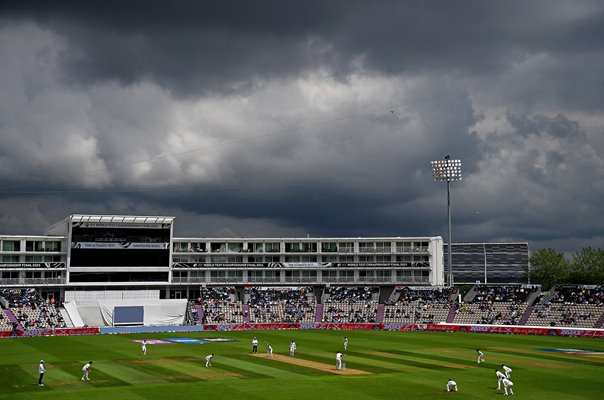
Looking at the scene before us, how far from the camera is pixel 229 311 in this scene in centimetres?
9812

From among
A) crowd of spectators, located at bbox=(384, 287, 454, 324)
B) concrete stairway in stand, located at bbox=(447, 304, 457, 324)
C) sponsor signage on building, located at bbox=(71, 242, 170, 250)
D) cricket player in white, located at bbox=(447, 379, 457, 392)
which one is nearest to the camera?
cricket player in white, located at bbox=(447, 379, 457, 392)

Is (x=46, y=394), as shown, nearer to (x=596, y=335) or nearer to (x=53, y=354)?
(x=53, y=354)

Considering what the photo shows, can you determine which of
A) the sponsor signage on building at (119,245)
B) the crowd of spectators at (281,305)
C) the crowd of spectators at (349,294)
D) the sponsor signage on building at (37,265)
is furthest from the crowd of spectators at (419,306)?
the sponsor signage on building at (37,265)

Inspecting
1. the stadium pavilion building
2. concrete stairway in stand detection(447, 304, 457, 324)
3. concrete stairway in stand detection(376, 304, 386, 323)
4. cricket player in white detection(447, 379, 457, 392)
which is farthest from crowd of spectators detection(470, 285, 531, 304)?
cricket player in white detection(447, 379, 457, 392)

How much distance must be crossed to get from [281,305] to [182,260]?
1782 cm

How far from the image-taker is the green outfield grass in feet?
129

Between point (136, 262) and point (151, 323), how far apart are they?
29.3 feet

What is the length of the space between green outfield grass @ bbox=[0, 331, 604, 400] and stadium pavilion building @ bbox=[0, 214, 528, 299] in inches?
886

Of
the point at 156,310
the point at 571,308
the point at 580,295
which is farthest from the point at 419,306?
the point at 156,310

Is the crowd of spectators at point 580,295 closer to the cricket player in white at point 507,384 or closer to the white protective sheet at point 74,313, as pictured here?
the cricket player in white at point 507,384

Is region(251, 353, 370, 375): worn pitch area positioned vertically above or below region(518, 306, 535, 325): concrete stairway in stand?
below

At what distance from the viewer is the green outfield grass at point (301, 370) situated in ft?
129

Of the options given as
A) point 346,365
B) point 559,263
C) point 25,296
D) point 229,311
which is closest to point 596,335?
point 346,365

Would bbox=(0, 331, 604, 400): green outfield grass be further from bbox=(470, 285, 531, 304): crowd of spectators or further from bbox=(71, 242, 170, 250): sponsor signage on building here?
bbox=(71, 242, 170, 250): sponsor signage on building
